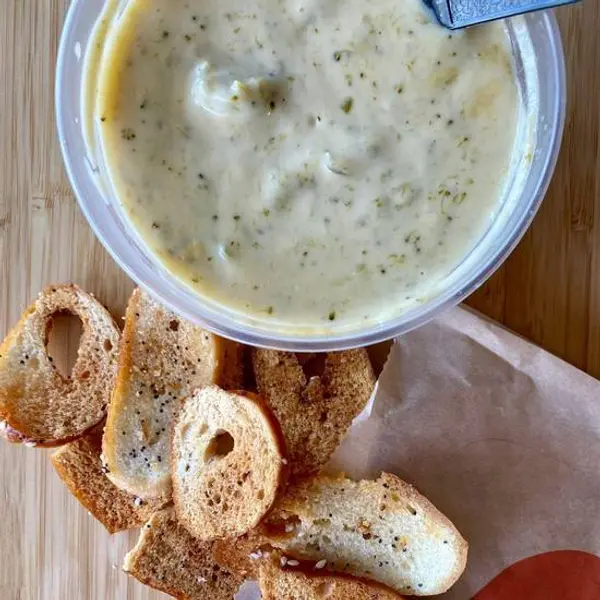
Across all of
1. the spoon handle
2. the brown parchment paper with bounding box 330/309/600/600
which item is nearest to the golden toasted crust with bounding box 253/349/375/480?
A: the brown parchment paper with bounding box 330/309/600/600

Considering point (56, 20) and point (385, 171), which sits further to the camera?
point (56, 20)

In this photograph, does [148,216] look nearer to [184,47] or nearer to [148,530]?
[184,47]

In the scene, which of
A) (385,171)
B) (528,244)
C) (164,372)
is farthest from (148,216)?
(528,244)

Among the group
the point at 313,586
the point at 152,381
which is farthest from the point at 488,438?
the point at 152,381

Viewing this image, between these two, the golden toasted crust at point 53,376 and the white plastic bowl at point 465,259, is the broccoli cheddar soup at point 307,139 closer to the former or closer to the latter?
the white plastic bowl at point 465,259

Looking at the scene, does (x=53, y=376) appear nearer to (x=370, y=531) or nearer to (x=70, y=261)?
(x=70, y=261)

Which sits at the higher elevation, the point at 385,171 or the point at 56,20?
the point at 56,20
